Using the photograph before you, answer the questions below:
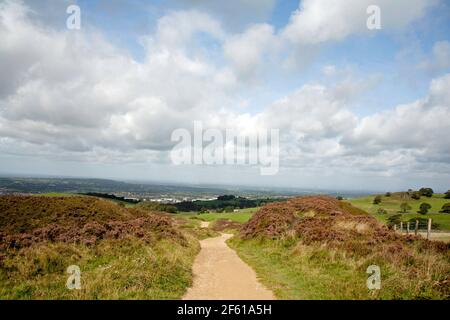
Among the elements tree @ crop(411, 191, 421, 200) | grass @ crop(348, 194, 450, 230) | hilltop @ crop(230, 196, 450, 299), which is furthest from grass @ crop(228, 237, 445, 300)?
tree @ crop(411, 191, 421, 200)

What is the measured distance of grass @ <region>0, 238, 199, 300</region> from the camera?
35.0ft

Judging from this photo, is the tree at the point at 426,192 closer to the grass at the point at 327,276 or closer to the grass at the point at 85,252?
the grass at the point at 327,276

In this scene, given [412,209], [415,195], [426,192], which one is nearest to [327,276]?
[412,209]

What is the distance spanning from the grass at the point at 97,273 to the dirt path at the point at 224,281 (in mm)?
641

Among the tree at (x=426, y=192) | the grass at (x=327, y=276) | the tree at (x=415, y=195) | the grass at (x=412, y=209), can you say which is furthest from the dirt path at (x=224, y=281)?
the tree at (x=426, y=192)

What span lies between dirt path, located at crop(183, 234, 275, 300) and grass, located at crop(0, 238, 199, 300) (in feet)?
2.10

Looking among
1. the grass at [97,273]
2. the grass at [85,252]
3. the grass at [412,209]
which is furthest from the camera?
the grass at [412,209]

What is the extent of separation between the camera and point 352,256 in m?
15.5

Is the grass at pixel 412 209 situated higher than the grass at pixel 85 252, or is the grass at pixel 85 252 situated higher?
the grass at pixel 85 252

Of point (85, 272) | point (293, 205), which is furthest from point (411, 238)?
point (85, 272)

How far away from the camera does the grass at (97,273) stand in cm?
1066

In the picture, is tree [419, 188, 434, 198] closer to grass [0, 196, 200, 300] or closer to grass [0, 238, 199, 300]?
grass [0, 196, 200, 300]

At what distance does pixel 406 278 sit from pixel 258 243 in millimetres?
12644
